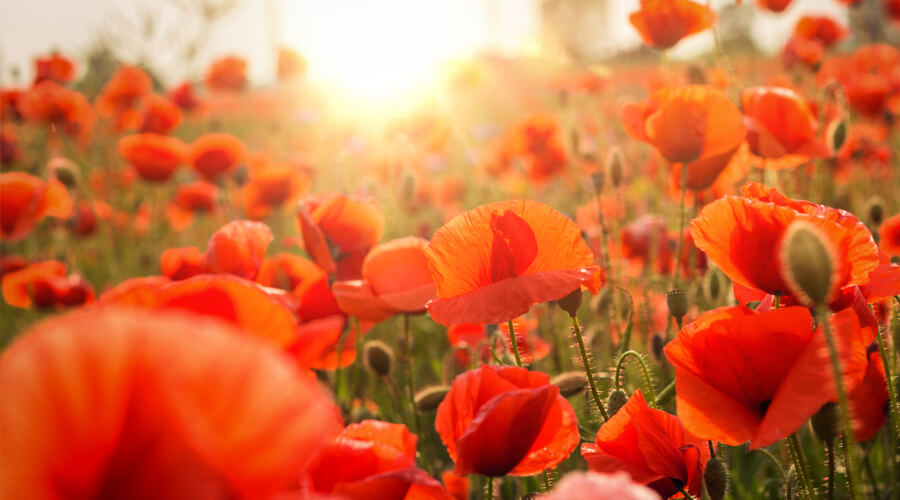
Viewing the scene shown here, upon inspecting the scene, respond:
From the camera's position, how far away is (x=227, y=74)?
5.38 metres

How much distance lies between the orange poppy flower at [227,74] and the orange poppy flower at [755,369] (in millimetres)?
5166

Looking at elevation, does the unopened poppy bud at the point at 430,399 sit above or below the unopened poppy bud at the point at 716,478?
below

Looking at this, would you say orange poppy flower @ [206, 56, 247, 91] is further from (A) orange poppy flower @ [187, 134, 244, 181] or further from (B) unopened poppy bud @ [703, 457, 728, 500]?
(B) unopened poppy bud @ [703, 457, 728, 500]

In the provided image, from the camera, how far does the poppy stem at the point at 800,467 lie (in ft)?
2.86

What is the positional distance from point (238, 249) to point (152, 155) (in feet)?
7.94

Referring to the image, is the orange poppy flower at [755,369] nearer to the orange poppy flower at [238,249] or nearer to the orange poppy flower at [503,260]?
the orange poppy flower at [503,260]

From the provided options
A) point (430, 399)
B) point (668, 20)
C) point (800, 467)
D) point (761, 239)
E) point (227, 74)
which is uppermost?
point (668, 20)

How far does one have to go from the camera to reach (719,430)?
29.5 inches

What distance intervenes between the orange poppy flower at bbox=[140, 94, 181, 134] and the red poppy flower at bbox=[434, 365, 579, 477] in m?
3.78

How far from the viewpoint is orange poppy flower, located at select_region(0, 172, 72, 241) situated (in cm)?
233

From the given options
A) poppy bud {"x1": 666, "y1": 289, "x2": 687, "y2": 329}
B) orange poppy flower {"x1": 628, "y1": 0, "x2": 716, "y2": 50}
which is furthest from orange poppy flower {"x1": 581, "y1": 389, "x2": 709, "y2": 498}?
orange poppy flower {"x1": 628, "y1": 0, "x2": 716, "y2": 50}

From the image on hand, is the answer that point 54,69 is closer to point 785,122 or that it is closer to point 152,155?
point 152,155

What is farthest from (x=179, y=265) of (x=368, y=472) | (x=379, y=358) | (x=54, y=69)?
(x=54, y=69)

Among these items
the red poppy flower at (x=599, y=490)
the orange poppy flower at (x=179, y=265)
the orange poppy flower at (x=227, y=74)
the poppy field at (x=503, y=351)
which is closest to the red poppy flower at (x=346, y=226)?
the poppy field at (x=503, y=351)
